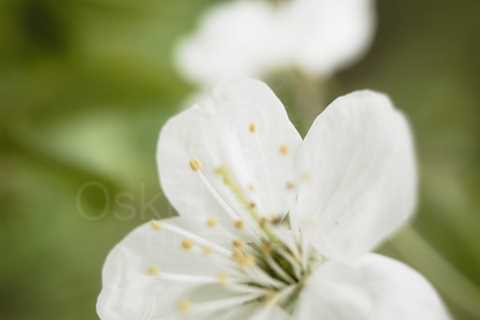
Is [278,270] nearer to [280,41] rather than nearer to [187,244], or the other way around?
[187,244]

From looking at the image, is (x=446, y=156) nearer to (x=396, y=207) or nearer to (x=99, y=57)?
(x=99, y=57)

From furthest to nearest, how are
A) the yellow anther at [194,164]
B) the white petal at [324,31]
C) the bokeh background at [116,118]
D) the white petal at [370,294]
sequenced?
the white petal at [324,31]
the bokeh background at [116,118]
the yellow anther at [194,164]
the white petal at [370,294]

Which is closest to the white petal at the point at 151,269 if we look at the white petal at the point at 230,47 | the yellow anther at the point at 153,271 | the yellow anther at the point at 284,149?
the yellow anther at the point at 153,271

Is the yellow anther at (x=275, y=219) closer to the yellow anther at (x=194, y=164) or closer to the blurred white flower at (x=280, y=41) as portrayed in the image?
the yellow anther at (x=194, y=164)

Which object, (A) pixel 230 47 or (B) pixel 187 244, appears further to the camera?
(A) pixel 230 47

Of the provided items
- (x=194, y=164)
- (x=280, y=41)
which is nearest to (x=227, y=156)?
(x=194, y=164)

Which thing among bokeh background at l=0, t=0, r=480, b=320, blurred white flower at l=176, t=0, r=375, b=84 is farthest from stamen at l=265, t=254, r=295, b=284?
blurred white flower at l=176, t=0, r=375, b=84

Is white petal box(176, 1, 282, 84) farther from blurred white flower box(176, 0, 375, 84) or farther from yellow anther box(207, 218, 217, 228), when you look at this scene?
yellow anther box(207, 218, 217, 228)

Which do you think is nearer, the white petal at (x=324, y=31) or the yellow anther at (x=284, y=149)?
the yellow anther at (x=284, y=149)
